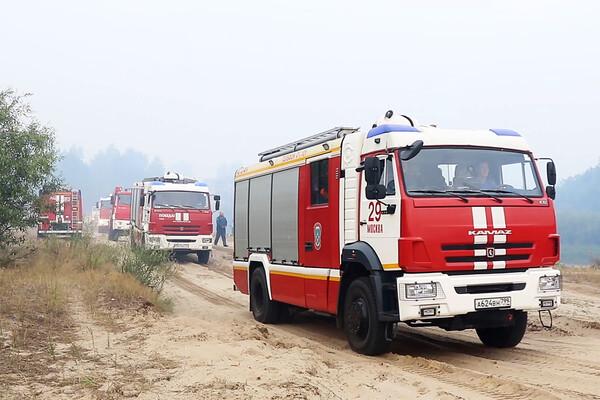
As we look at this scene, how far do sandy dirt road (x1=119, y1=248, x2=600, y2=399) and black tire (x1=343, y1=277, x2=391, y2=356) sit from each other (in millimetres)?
169

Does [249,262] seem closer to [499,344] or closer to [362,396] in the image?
[499,344]

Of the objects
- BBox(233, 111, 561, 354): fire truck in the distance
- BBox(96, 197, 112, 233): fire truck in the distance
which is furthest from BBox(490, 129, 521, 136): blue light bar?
BBox(96, 197, 112, 233): fire truck in the distance

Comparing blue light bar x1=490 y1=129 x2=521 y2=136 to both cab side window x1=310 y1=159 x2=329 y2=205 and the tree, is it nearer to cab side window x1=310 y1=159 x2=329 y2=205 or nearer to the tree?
cab side window x1=310 y1=159 x2=329 y2=205

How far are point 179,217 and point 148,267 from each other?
9.84 metres

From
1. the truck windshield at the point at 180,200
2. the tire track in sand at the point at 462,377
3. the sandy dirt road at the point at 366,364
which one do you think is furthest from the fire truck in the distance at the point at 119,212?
the tire track in sand at the point at 462,377

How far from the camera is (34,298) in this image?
11859mm

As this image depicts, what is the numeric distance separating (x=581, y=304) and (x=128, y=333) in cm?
937

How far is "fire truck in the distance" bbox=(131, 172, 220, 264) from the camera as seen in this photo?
23906 millimetres

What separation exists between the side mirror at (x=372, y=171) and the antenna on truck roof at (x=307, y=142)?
1.61m

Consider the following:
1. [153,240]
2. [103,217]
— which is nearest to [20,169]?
[153,240]

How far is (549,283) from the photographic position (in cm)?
809

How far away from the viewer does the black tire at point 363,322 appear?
26.2ft

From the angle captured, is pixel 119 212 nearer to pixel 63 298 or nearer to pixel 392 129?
pixel 63 298

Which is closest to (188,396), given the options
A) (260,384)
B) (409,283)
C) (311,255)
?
(260,384)
